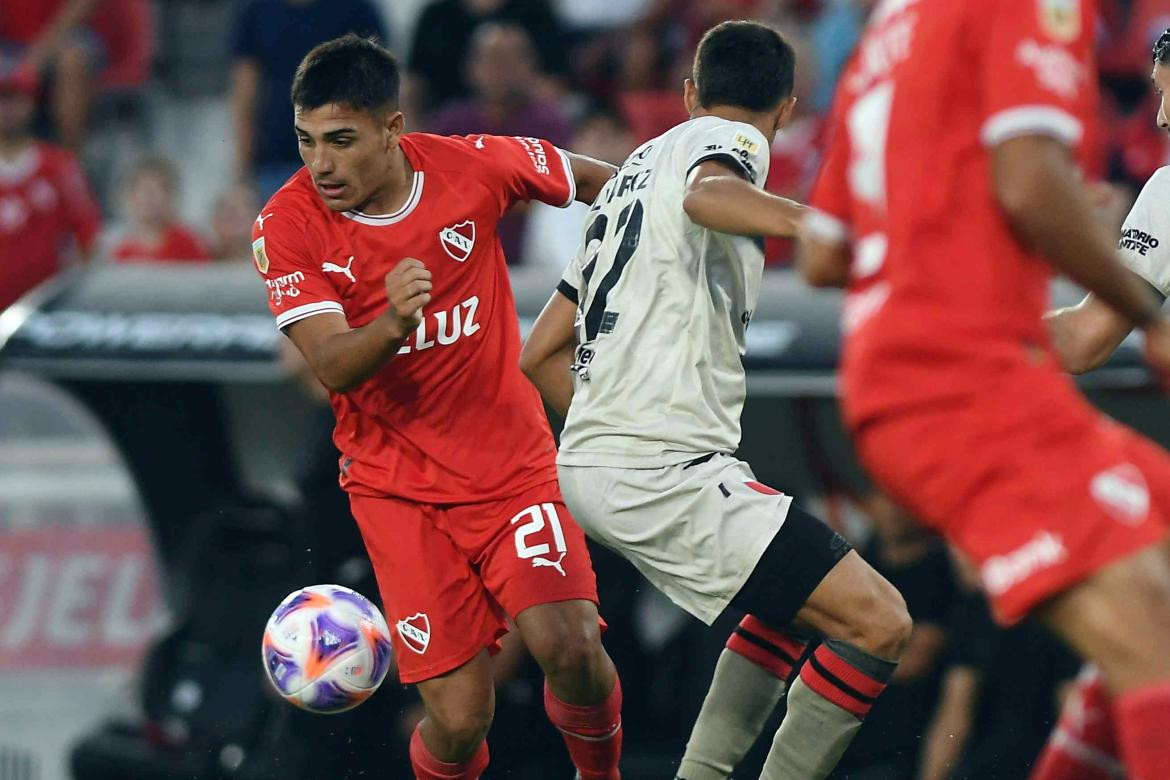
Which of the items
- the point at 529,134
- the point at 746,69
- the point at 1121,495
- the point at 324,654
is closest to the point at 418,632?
the point at 324,654

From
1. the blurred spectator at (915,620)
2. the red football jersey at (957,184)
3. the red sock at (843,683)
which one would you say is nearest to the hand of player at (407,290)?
the red sock at (843,683)

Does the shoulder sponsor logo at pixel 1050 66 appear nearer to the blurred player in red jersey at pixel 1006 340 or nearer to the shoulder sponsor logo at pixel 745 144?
the blurred player in red jersey at pixel 1006 340

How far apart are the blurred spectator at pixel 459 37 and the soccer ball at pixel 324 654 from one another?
518 centimetres

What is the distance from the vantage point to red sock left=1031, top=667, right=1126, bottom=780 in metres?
3.76

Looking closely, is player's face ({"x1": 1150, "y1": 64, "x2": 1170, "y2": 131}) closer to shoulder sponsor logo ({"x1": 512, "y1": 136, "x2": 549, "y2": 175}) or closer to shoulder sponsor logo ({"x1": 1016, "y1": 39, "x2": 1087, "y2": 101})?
shoulder sponsor logo ({"x1": 1016, "y1": 39, "x2": 1087, "y2": 101})

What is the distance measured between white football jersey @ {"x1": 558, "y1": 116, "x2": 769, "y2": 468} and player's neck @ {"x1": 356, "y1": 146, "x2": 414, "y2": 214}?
73cm

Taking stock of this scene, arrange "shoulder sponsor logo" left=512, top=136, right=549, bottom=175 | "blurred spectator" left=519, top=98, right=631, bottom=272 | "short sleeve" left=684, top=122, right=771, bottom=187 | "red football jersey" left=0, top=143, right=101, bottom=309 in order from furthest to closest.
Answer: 1. "red football jersey" left=0, top=143, right=101, bottom=309
2. "blurred spectator" left=519, top=98, right=631, bottom=272
3. "shoulder sponsor logo" left=512, top=136, right=549, bottom=175
4. "short sleeve" left=684, top=122, right=771, bottom=187

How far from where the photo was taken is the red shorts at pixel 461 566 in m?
5.18

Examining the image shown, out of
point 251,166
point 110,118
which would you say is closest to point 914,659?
point 251,166

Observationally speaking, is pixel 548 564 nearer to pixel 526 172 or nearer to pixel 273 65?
pixel 526 172

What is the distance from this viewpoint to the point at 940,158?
3391 millimetres

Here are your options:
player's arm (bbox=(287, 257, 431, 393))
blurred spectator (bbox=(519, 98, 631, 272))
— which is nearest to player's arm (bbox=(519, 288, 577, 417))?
player's arm (bbox=(287, 257, 431, 393))

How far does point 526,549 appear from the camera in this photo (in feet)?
17.0

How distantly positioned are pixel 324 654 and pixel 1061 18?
3.02 meters
